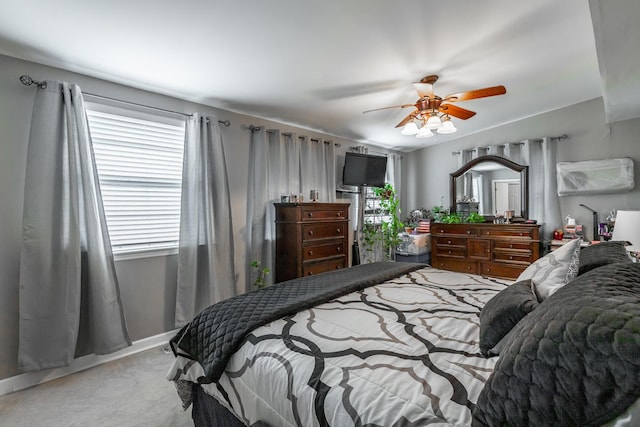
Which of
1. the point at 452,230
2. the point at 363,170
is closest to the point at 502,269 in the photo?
the point at 452,230

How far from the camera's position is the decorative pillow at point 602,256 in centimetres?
145

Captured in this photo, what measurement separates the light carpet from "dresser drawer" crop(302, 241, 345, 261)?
1.68 meters

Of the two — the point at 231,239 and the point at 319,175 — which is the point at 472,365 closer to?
the point at 231,239

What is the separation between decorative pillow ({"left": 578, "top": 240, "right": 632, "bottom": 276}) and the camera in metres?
1.45

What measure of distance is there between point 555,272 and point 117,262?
10.2ft

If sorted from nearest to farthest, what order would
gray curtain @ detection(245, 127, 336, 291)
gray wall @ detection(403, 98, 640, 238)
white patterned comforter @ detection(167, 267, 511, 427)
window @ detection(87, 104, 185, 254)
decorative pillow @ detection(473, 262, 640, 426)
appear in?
decorative pillow @ detection(473, 262, 640, 426) < white patterned comforter @ detection(167, 267, 511, 427) < window @ detection(87, 104, 185, 254) < gray curtain @ detection(245, 127, 336, 291) < gray wall @ detection(403, 98, 640, 238)

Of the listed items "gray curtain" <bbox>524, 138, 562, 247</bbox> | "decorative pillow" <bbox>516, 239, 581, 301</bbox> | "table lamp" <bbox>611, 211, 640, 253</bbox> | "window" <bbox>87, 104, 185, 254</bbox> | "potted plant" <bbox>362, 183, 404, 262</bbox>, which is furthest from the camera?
"potted plant" <bbox>362, 183, 404, 262</bbox>

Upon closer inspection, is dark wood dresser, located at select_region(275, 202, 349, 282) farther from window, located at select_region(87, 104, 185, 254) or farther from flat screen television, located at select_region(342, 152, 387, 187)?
window, located at select_region(87, 104, 185, 254)

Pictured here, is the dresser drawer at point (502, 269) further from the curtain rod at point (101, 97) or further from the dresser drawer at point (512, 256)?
the curtain rod at point (101, 97)

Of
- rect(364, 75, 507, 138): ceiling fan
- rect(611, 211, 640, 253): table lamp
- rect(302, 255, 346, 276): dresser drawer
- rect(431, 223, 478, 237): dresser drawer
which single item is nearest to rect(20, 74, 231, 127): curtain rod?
rect(302, 255, 346, 276): dresser drawer

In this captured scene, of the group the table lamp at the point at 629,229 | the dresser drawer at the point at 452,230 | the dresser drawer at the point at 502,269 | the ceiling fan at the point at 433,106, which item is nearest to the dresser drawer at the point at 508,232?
the dresser drawer at the point at 452,230

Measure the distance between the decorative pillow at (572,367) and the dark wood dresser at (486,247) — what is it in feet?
12.6

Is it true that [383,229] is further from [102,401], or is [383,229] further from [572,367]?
[572,367]

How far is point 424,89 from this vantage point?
2.69 m
